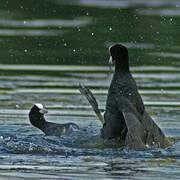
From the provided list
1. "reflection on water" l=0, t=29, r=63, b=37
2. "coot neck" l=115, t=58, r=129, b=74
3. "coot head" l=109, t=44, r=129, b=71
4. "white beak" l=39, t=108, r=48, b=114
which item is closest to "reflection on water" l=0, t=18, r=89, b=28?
"reflection on water" l=0, t=29, r=63, b=37

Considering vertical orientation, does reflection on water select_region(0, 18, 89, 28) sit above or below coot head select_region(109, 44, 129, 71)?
above

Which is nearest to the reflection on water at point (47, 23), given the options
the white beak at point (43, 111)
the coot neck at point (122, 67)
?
the white beak at point (43, 111)

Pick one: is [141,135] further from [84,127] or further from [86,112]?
[86,112]

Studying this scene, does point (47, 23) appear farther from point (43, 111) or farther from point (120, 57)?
point (120, 57)

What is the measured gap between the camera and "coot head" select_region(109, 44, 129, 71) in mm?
12703

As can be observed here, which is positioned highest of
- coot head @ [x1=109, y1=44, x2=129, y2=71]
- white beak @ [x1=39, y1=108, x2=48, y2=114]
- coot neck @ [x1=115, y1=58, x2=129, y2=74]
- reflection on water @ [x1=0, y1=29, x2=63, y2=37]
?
reflection on water @ [x1=0, y1=29, x2=63, y2=37]

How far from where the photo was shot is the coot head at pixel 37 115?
13625 mm

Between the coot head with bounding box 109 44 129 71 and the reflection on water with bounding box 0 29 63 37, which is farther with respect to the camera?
the reflection on water with bounding box 0 29 63 37

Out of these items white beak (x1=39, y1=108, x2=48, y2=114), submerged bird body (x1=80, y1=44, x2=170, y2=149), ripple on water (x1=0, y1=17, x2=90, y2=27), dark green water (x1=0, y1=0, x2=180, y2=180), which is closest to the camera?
dark green water (x1=0, y1=0, x2=180, y2=180)

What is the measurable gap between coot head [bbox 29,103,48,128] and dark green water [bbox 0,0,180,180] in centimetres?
12

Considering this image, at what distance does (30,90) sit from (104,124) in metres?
2.86

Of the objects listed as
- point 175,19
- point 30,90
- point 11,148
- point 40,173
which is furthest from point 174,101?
point 175,19

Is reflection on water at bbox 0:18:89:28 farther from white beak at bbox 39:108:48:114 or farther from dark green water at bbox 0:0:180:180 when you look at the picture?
white beak at bbox 39:108:48:114

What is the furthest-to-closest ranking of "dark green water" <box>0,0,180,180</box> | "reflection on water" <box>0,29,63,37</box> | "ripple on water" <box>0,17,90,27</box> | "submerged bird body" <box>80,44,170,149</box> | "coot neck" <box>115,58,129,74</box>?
"ripple on water" <box>0,17,90,27</box>, "reflection on water" <box>0,29,63,37</box>, "coot neck" <box>115,58,129,74</box>, "submerged bird body" <box>80,44,170,149</box>, "dark green water" <box>0,0,180,180</box>
